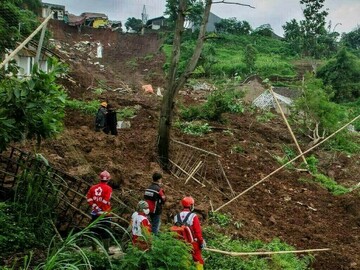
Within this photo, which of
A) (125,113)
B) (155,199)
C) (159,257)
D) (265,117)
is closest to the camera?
(159,257)

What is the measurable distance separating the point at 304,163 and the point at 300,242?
664 centimetres

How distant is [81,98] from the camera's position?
22141 mm

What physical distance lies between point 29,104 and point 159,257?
2.72 meters

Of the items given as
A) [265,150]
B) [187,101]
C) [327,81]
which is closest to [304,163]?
[265,150]

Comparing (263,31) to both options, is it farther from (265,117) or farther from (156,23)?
(265,117)

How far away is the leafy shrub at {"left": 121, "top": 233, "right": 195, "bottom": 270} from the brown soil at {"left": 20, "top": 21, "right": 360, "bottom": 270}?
10.9 ft

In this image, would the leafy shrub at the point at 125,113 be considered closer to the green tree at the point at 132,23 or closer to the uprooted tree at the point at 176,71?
the uprooted tree at the point at 176,71

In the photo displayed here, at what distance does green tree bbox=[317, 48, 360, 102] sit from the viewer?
38.4 metres

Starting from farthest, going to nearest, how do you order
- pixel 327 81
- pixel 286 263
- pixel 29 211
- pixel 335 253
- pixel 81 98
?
1. pixel 327 81
2. pixel 81 98
3. pixel 335 253
4. pixel 286 263
5. pixel 29 211

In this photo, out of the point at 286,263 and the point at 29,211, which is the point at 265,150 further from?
the point at 29,211

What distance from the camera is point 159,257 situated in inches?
211

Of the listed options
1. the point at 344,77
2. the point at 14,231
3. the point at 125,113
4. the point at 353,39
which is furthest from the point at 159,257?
the point at 353,39

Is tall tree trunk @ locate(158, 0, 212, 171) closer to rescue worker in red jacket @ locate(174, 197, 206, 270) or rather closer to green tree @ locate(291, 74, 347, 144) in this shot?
rescue worker in red jacket @ locate(174, 197, 206, 270)

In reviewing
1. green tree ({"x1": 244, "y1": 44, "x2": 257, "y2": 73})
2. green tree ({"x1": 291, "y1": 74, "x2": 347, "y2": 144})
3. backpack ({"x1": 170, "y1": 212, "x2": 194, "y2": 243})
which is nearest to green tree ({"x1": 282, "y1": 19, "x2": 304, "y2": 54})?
green tree ({"x1": 244, "y1": 44, "x2": 257, "y2": 73})
